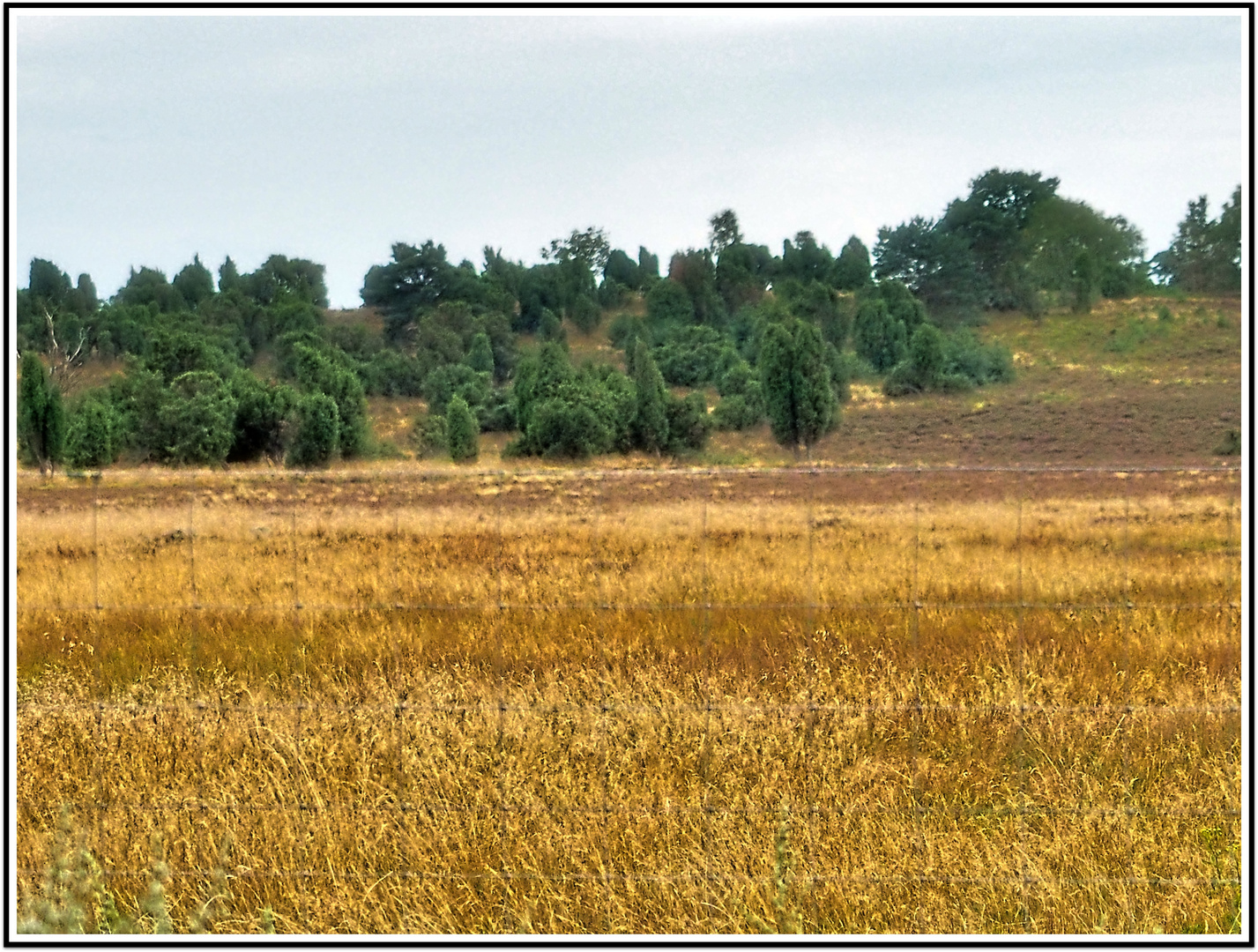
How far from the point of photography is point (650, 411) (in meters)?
59.9

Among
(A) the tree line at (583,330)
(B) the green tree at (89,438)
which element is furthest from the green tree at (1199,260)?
(B) the green tree at (89,438)

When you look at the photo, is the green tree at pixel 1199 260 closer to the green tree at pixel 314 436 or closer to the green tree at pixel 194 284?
the green tree at pixel 314 436

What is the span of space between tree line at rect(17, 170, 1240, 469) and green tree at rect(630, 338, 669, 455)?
3.9 inches

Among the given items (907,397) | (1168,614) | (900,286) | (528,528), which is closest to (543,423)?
(907,397)

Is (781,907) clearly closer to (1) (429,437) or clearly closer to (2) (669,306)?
(1) (429,437)

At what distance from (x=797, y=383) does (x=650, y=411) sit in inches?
298

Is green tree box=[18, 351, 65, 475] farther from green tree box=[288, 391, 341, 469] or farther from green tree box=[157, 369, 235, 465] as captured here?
green tree box=[288, 391, 341, 469]

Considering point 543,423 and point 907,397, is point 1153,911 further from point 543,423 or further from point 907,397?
point 907,397

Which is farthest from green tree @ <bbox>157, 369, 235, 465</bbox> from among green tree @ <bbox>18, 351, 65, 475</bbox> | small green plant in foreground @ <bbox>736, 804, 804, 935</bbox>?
small green plant in foreground @ <bbox>736, 804, 804, 935</bbox>

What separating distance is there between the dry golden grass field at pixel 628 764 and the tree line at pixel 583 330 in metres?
41.1

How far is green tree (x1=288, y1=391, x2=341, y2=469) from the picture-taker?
2132 inches

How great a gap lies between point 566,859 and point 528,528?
33.0 feet

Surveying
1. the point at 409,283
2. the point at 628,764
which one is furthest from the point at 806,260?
the point at 628,764

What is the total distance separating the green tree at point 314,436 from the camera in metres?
54.2
